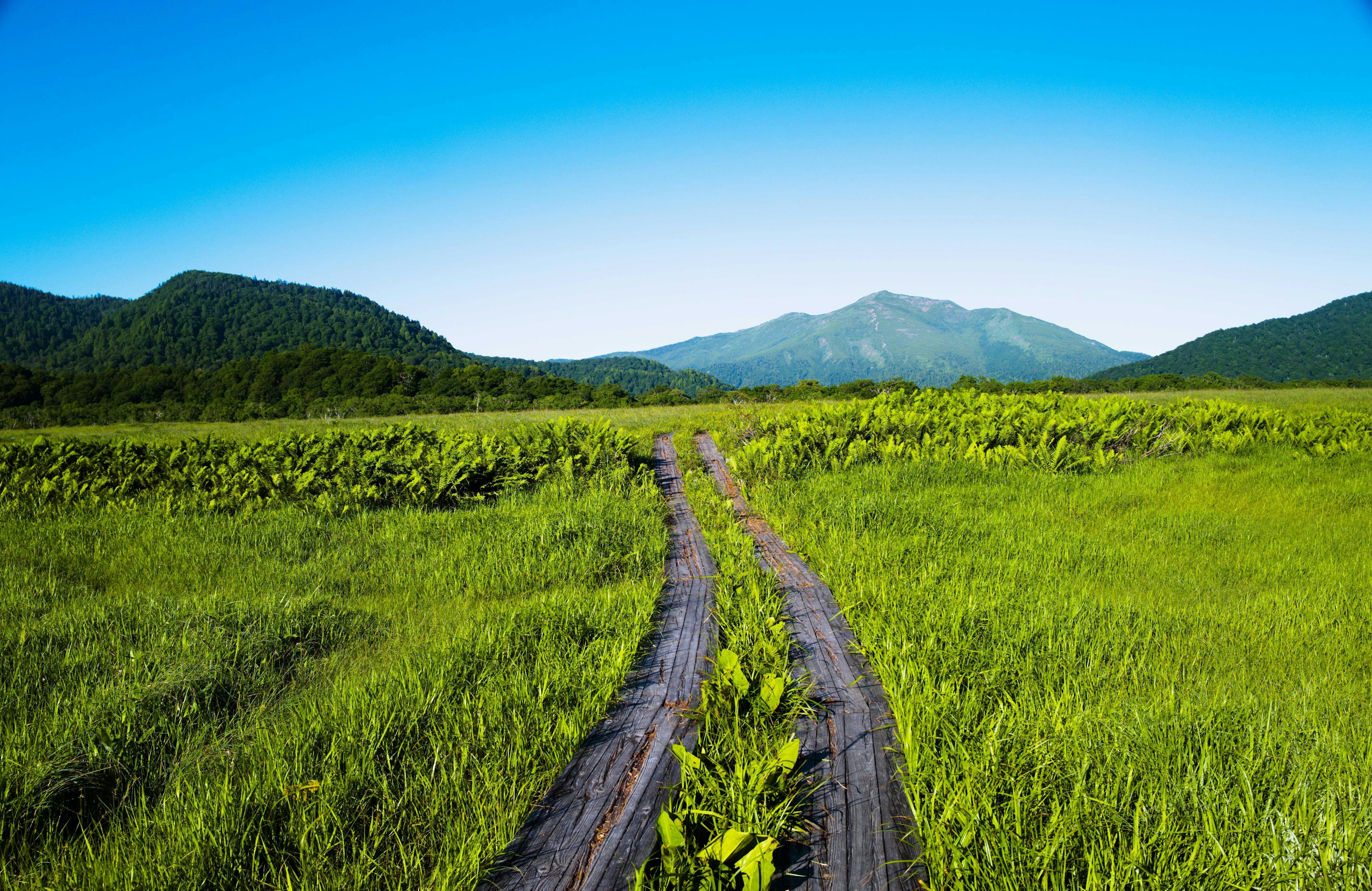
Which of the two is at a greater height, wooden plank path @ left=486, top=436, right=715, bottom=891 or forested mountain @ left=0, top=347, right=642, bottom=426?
forested mountain @ left=0, top=347, right=642, bottom=426

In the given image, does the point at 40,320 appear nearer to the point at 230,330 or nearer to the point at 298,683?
the point at 230,330

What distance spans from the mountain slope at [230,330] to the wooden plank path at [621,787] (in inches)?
3815

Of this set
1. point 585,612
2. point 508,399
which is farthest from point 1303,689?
point 508,399

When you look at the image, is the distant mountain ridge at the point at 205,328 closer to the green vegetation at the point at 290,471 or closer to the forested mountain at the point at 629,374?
the forested mountain at the point at 629,374

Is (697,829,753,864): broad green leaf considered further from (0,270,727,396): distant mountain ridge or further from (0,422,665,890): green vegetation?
(0,270,727,396): distant mountain ridge

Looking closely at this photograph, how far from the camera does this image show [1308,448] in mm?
10266

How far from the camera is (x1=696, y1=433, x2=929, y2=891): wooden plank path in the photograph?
1.94m

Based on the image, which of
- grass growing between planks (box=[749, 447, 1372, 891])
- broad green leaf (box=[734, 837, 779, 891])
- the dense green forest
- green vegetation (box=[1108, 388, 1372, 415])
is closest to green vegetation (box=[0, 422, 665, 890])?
broad green leaf (box=[734, 837, 779, 891])

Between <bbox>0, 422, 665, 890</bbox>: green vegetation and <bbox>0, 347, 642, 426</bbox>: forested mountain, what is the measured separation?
2574cm

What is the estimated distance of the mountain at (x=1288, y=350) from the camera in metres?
120

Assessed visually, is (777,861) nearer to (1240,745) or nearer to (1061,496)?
(1240,745)

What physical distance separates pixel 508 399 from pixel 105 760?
38.5 m

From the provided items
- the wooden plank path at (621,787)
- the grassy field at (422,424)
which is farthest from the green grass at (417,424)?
the wooden plank path at (621,787)

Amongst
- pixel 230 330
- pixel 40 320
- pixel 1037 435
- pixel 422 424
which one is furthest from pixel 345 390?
pixel 40 320
